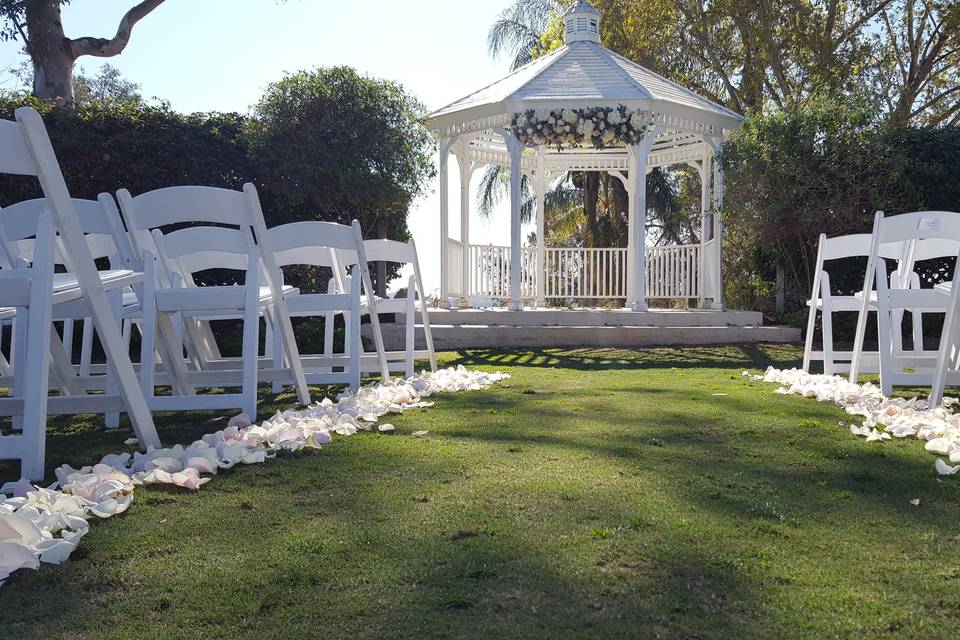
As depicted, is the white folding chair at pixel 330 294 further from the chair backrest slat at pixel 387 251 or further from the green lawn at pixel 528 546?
the green lawn at pixel 528 546

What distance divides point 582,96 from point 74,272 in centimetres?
888

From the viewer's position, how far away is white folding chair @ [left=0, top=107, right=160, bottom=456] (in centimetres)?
275

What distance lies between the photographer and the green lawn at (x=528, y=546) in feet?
5.56

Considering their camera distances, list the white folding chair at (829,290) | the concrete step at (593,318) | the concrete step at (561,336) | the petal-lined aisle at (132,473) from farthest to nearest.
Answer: the concrete step at (593,318)
the concrete step at (561,336)
the white folding chair at (829,290)
the petal-lined aisle at (132,473)

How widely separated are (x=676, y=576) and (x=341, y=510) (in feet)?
3.32

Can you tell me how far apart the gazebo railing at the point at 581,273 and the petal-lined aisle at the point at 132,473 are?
8059 millimetres

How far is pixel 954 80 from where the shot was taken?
672 inches

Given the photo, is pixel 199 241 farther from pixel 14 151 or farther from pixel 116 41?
pixel 116 41

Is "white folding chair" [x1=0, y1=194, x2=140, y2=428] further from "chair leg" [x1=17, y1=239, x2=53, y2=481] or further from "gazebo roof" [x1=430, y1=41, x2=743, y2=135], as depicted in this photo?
"gazebo roof" [x1=430, y1=41, x2=743, y2=135]

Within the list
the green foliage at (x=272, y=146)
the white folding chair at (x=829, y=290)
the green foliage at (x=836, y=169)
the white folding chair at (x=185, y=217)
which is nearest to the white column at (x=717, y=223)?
the green foliage at (x=836, y=169)

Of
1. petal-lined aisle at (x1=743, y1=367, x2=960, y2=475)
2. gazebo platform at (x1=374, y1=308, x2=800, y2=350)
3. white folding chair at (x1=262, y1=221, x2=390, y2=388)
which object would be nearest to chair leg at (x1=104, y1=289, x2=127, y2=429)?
white folding chair at (x1=262, y1=221, x2=390, y2=388)

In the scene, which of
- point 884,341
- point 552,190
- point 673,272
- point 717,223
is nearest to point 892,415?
point 884,341

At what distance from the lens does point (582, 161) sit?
47.3ft

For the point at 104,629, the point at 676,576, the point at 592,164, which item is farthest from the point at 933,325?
the point at 104,629
